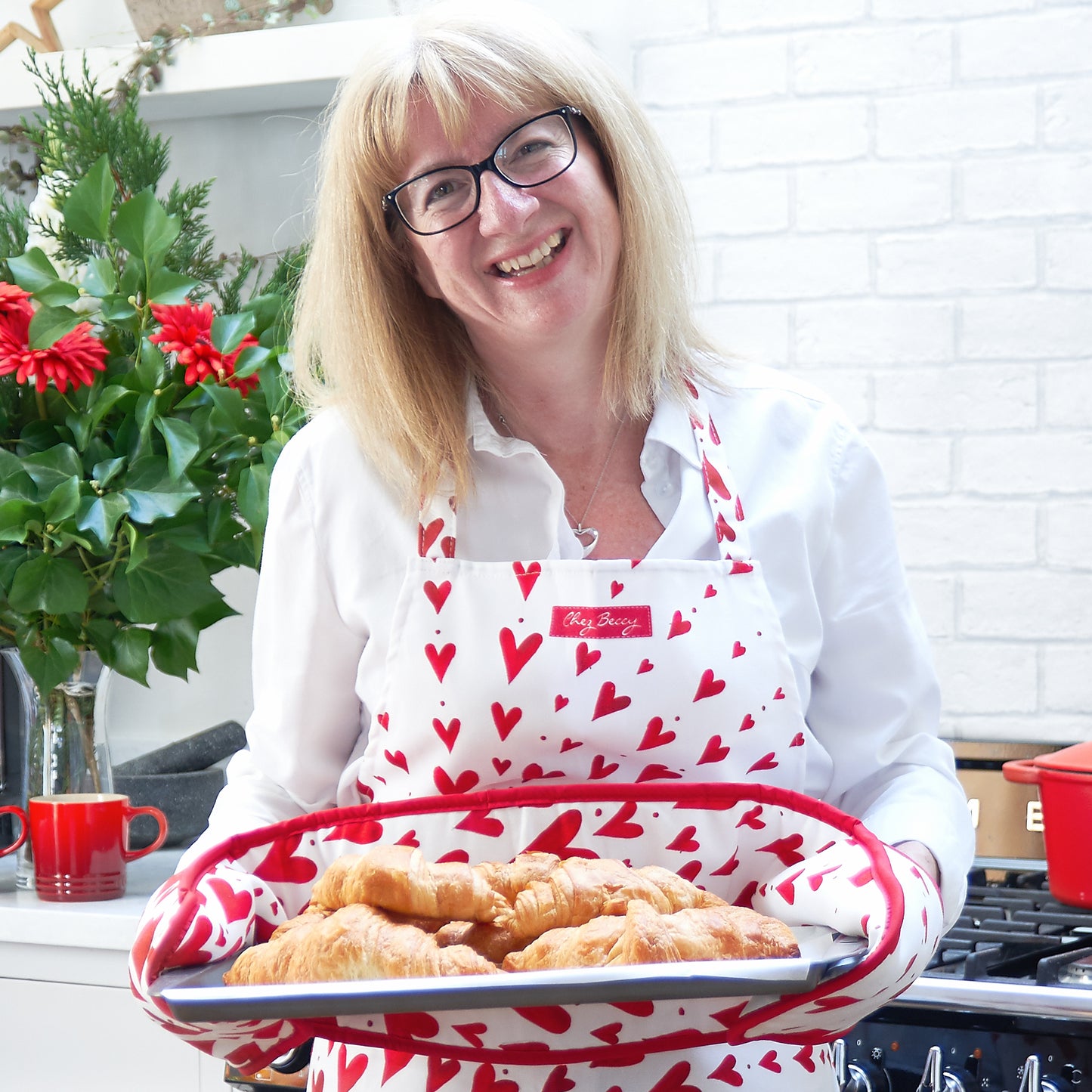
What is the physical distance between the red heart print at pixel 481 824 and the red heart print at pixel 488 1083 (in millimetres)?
155

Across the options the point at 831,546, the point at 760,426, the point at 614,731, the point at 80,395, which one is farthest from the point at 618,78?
the point at 80,395

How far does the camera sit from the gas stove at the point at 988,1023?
1166 mm

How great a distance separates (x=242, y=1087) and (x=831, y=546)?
0.87 m

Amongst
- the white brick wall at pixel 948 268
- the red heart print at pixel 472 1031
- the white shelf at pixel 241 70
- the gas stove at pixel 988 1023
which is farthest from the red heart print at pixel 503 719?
the white shelf at pixel 241 70

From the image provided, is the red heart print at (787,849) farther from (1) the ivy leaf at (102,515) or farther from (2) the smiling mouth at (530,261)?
(1) the ivy leaf at (102,515)

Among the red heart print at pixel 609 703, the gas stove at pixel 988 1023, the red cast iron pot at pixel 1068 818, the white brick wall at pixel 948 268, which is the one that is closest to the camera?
the red heart print at pixel 609 703

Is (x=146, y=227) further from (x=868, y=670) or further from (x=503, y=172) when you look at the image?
(x=868, y=670)

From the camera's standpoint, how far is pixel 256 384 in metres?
1.60

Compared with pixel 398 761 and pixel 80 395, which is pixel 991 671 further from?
pixel 80 395

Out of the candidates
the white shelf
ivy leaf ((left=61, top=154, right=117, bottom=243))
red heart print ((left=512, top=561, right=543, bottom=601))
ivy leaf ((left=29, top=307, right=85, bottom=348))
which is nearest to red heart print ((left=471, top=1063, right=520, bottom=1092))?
red heart print ((left=512, top=561, right=543, bottom=601))

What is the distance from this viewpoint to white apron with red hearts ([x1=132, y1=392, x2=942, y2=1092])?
2.43ft

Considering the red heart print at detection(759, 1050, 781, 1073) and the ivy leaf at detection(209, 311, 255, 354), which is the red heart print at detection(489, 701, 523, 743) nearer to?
the red heart print at detection(759, 1050, 781, 1073)

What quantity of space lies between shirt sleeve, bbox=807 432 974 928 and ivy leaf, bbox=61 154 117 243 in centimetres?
97

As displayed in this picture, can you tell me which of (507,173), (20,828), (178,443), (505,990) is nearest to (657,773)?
(505,990)
